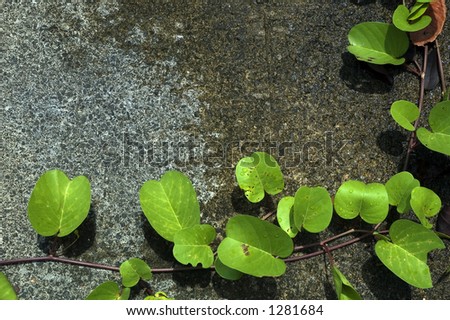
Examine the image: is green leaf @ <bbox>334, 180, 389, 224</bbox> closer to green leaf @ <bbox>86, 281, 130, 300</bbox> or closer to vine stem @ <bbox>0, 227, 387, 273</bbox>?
vine stem @ <bbox>0, 227, 387, 273</bbox>

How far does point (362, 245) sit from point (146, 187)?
1.69 feet

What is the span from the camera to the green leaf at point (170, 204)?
138cm

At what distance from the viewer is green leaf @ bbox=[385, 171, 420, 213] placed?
4.61 feet

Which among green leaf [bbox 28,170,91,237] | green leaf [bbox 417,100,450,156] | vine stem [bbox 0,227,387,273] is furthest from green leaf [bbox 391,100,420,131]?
green leaf [bbox 28,170,91,237]

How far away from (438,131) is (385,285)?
0.37 meters

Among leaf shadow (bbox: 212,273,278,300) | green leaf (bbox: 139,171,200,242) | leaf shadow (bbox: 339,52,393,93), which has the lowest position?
leaf shadow (bbox: 212,273,278,300)

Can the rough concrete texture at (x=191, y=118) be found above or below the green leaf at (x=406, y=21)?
below

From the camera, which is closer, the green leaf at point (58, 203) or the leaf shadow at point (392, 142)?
the green leaf at point (58, 203)

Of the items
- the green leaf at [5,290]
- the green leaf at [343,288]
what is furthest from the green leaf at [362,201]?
the green leaf at [5,290]

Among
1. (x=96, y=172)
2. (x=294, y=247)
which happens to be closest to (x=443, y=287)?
(x=294, y=247)

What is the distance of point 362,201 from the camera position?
4.62 ft

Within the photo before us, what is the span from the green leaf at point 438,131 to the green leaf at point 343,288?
348 mm

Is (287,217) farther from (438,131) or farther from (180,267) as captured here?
(438,131)

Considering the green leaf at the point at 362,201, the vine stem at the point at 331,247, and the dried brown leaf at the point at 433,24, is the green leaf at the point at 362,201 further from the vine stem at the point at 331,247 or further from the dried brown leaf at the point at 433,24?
the dried brown leaf at the point at 433,24
